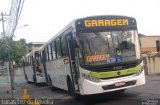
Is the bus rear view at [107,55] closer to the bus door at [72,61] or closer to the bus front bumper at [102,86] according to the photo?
the bus front bumper at [102,86]

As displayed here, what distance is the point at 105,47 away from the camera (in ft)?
43.8

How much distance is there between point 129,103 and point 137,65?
6.09ft

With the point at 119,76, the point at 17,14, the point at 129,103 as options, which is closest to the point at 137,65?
the point at 119,76

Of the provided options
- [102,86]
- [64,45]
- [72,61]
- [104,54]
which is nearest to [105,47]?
[104,54]

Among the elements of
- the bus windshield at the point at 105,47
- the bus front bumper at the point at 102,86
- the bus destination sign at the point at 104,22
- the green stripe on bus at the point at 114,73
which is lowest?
the bus front bumper at the point at 102,86

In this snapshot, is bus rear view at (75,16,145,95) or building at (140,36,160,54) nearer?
bus rear view at (75,16,145,95)

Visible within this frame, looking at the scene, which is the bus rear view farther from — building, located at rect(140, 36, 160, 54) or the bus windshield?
building, located at rect(140, 36, 160, 54)

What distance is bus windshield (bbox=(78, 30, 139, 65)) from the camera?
13.2 metres

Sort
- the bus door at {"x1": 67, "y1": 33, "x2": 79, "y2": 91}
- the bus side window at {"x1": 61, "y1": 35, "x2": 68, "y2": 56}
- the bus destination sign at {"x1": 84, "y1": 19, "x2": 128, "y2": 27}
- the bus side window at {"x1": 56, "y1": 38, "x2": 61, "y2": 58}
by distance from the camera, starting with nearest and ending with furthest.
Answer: the bus destination sign at {"x1": 84, "y1": 19, "x2": 128, "y2": 27}, the bus door at {"x1": 67, "y1": 33, "x2": 79, "y2": 91}, the bus side window at {"x1": 61, "y1": 35, "x2": 68, "y2": 56}, the bus side window at {"x1": 56, "y1": 38, "x2": 61, "y2": 58}

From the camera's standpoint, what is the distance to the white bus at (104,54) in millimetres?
13180

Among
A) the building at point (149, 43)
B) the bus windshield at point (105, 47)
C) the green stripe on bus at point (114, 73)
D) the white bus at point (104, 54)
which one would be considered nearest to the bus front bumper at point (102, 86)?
the white bus at point (104, 54)

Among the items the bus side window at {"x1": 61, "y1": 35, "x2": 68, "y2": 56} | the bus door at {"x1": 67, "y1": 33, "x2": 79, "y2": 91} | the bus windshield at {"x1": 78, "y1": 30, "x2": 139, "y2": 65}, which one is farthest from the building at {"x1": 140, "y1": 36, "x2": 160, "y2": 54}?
the bus windshield at {"x1": 78, "y1": 30, "x2": 139, "y2": 65}

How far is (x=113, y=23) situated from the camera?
45.2 ft

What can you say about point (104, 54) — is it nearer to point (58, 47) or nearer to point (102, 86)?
point (102, 86)
